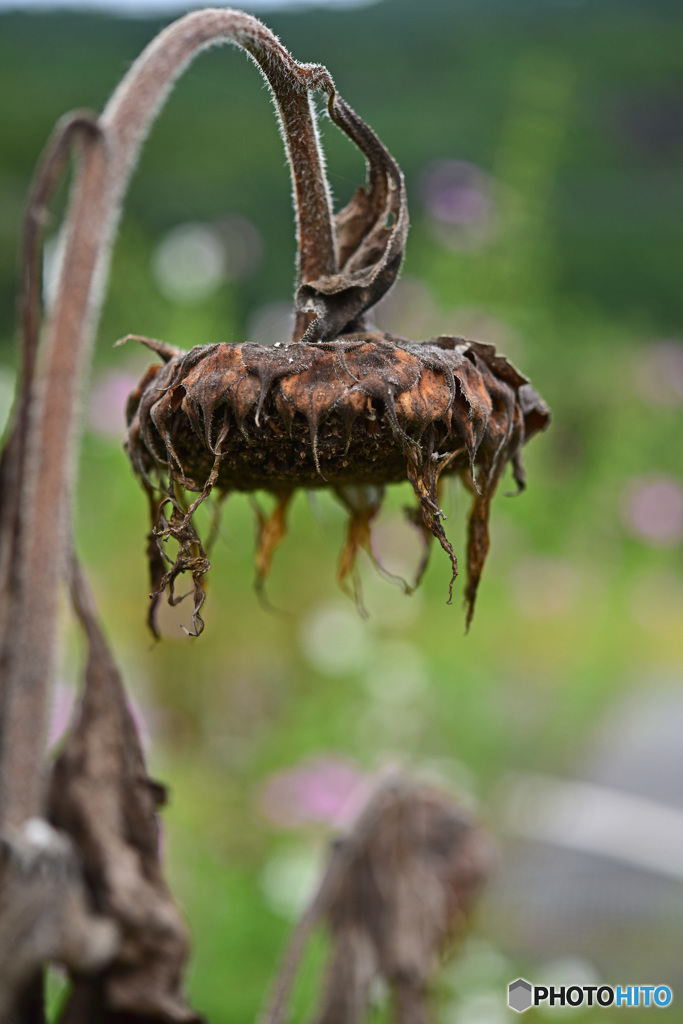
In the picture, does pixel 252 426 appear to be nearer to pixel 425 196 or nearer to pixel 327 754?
pixel 327 754

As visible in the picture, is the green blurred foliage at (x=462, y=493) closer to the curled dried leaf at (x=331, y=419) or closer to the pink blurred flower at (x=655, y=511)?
the pink blurred flower at (x=655, y=511)

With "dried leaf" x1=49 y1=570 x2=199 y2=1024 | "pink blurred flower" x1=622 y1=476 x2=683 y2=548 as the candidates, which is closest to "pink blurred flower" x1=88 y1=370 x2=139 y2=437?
"pink blurred flower" x1=622 y1=476 x2=683 y2=548

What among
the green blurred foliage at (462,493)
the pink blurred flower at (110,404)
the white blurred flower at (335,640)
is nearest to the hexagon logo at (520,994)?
the green blurred foliage at (462,493)

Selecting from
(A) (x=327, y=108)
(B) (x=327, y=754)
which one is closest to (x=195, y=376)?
(A) (x=327, y=108)

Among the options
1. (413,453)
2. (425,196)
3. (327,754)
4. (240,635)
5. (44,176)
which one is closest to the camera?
(413,453)

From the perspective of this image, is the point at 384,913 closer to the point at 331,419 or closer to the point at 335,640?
the point at 331,419
